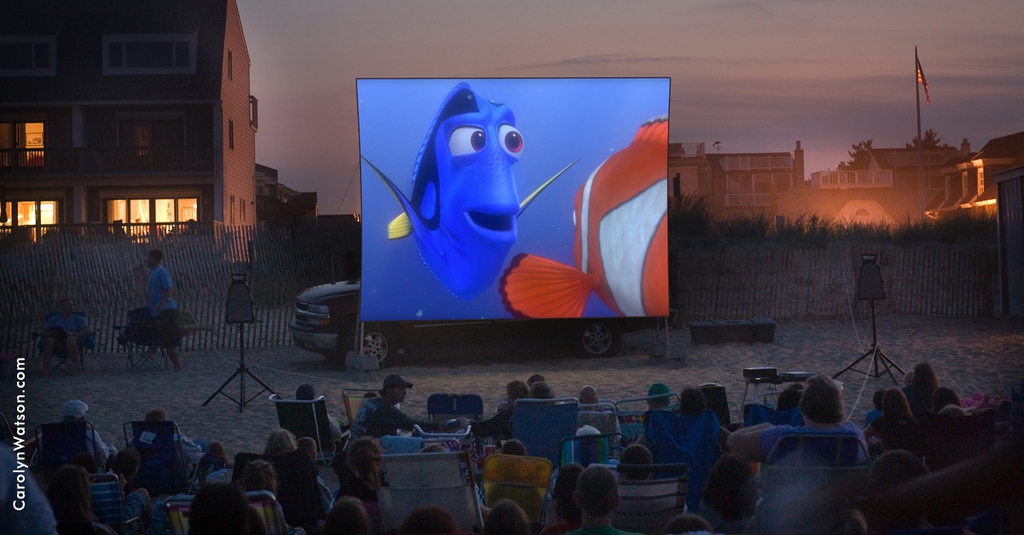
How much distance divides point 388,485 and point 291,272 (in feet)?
56.2

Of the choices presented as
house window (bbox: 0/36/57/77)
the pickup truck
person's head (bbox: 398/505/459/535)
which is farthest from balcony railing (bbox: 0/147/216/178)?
person's head (bbox: 398/505/459/535)

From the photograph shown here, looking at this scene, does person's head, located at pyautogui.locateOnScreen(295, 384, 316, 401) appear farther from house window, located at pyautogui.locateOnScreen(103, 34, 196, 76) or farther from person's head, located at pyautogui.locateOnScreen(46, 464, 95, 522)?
house window, located at pyautogui.locateOnScreen(103, 34, 196, 76)

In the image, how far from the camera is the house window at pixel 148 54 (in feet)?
89.0

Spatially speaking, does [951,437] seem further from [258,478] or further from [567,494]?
[258,478]

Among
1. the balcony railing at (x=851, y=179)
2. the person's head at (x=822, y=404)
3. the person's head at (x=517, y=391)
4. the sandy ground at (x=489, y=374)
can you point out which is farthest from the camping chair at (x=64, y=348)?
the balcony railing at (x=851, y=179)

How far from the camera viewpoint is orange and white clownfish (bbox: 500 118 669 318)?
11.6 metres

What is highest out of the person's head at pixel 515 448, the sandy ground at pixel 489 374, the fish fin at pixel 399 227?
the fish fin at pixel 399 227

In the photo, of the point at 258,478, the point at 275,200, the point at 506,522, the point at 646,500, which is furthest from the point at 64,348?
the point at 275,200

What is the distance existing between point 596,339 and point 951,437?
25.7 ft

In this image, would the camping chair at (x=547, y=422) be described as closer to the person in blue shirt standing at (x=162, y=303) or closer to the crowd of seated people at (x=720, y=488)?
the crowd of seated people at (x=720, y=488)

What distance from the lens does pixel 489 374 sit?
11.8 meters

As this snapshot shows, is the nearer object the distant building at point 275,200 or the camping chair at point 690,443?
the camping chair at point 690,443

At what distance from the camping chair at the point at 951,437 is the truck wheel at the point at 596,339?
25.0 ft

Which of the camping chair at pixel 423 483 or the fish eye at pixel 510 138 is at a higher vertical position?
the fish eye at pixel 510 138
